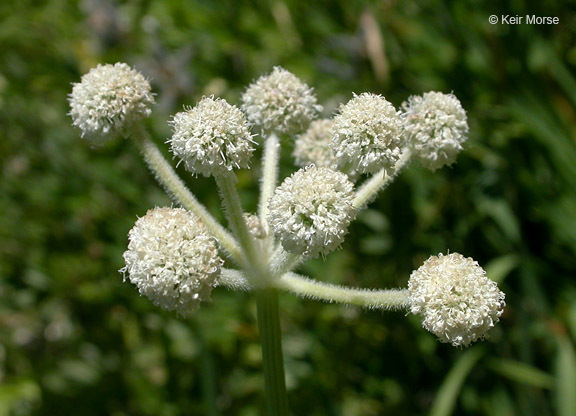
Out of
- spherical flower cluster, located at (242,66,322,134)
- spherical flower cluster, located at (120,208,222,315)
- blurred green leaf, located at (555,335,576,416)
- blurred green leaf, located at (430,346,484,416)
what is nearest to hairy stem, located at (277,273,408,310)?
spherical flower cluster, located at (120,208,222,315)

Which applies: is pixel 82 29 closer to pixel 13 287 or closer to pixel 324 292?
pixel 13 287

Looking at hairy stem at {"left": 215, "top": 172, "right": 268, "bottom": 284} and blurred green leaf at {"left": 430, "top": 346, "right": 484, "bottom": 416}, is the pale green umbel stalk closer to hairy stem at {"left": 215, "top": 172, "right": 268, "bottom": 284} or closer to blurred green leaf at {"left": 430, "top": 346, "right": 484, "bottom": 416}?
hairy stem at {"left": 215, "top": 172, "right": 268, "bottom": 284}

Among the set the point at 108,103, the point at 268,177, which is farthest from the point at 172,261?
the point at 108,103

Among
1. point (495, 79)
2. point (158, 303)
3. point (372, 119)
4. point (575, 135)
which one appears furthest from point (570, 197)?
point (158, 303)

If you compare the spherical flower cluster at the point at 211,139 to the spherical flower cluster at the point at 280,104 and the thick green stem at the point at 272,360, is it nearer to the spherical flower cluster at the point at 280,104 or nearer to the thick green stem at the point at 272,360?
the spherical flower cluster at the point at 280,104

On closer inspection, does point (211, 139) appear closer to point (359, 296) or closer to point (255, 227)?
point (255, 227)

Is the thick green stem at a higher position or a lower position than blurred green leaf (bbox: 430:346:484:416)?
lower

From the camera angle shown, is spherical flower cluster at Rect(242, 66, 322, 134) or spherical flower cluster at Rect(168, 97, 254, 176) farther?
spherical flower cluster at Rect(242, 66, 322, 134)

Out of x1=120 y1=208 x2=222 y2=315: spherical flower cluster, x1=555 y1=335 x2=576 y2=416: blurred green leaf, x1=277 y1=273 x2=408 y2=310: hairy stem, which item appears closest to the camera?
x1=120 y1=208 x2=222 y2=315: spherical flower cluster
